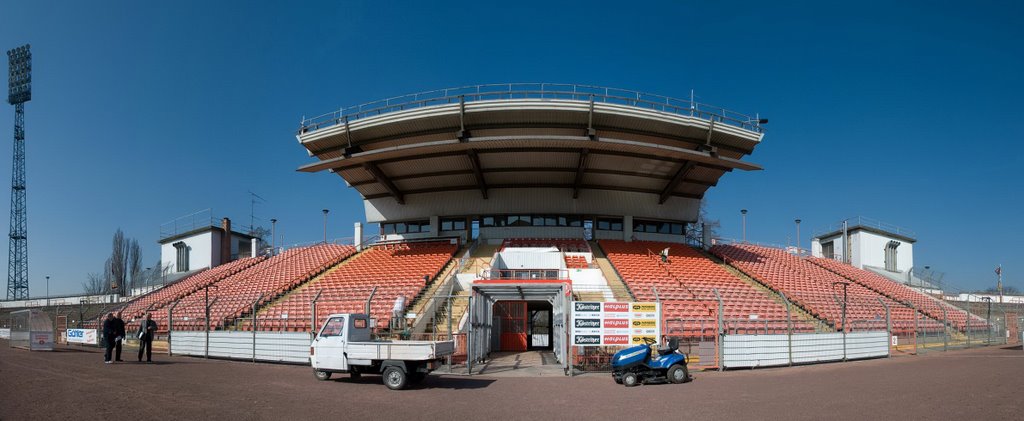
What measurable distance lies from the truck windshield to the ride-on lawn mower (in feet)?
20.9

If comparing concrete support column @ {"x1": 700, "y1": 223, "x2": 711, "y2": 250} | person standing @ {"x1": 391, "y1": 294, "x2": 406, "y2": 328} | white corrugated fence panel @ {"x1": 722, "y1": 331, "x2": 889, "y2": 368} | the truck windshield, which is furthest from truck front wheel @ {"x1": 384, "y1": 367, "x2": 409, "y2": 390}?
concrete support column @ {"x1": 700, "y1": 223, "x2": 711, "y2": 250}

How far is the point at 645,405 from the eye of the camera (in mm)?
10578

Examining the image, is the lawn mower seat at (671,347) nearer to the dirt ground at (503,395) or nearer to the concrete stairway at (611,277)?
the dirt ground at (503,395)

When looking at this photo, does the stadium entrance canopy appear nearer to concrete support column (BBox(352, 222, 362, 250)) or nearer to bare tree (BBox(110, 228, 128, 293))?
concrete support column (BBox(352, 222, 362, 250))

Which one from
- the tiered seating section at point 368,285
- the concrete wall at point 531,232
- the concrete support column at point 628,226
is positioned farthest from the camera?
the concrete support column at point 628,226

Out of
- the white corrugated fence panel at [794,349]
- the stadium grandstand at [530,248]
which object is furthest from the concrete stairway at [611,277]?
the white corrugated fence panel at [794,349]

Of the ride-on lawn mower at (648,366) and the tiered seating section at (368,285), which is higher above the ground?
the tiered seating section at (368,285)

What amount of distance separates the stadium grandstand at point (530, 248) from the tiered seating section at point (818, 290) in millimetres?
153

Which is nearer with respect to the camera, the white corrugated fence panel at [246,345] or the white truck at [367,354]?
the white truck at [367,354]

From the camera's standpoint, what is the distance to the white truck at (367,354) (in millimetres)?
12742

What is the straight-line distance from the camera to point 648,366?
13469 millimetres

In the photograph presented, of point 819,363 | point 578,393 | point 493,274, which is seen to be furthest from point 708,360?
point 493,274

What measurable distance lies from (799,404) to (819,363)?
870cm

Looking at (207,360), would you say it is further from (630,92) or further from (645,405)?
(630,92)
